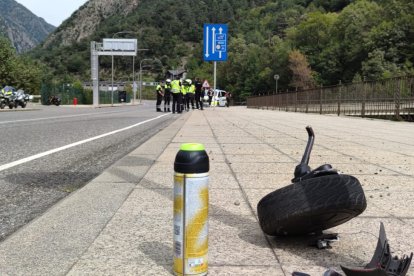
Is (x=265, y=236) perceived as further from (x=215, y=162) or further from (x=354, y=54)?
(x=354, y=54)

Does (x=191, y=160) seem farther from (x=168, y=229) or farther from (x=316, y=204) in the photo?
(x=168, y=229)

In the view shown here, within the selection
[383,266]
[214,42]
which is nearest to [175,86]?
[214,42]

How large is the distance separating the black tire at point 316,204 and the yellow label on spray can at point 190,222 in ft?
1.73

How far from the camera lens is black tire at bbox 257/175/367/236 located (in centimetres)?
235

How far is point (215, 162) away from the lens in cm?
577

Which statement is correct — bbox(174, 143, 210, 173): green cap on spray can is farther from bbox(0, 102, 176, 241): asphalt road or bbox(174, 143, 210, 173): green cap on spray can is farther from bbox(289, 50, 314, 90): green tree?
bbox(289, 50, 314, 90): green tree

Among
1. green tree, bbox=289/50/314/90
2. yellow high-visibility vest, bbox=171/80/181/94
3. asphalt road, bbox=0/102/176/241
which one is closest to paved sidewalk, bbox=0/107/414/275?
asphalt road, bbox=0/102/176/241

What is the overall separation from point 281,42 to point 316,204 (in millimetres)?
110558

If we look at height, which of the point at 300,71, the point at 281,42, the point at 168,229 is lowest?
the point at 168,229

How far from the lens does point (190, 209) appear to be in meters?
2.10

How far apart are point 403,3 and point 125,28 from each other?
116 meters

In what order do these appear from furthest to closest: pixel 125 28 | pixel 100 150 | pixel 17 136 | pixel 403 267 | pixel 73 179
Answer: pixel 125 28
pixel 17 136
pixel 100 150
pixel 73 179
pixel 403 267

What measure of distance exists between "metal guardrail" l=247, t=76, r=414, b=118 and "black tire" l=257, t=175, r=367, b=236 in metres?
14.0

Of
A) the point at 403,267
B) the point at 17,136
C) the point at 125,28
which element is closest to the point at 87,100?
the point at 17,136
